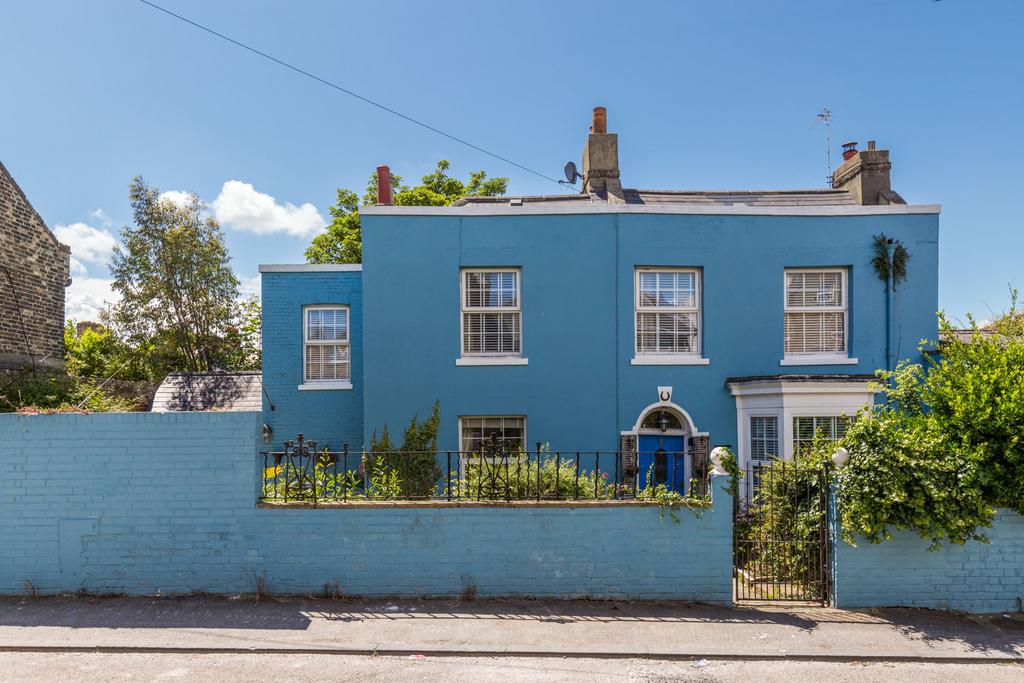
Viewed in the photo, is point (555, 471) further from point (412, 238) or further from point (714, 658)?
point (412, 238)

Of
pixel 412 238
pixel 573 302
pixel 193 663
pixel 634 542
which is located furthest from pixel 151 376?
pixel 634 542

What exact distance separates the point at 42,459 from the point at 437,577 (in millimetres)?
4806

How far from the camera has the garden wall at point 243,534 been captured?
7188 millimetres

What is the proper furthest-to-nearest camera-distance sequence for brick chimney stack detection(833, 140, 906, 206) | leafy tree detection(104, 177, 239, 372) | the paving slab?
1. leafy tree detection(104, 177, 239, 372)
2. brick chimney stack detection(833, 140, 906, 206)
3. the paving slab

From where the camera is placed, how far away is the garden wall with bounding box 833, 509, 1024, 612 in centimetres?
711

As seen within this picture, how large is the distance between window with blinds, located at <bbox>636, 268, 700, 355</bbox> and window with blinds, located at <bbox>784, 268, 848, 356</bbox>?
1809 millimetres

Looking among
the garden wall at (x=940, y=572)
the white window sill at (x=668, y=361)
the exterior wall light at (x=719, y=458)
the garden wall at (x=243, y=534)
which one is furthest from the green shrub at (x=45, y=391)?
the garden wall at (x=940, y=572)

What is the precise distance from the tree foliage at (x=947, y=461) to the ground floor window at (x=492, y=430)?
19.1ft

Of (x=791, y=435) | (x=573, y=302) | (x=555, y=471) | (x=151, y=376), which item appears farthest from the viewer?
(x=151, y=376)

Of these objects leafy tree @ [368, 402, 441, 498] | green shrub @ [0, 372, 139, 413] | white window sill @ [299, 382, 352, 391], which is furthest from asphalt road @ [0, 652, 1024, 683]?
green shrub @ [0, 372, 139, 413]

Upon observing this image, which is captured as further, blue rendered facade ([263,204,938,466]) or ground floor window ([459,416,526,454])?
ground floor window ([459,416,526,454])

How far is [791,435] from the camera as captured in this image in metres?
10.9

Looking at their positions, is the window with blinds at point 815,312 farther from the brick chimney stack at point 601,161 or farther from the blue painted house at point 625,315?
the brick chimney stack at point 601,161

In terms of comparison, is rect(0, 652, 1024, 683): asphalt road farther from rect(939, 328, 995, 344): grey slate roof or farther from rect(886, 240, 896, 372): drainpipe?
rect(886, 240, 896, 372): drainpipe
